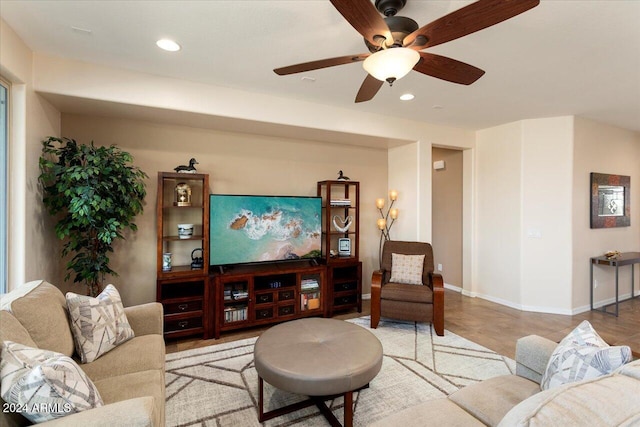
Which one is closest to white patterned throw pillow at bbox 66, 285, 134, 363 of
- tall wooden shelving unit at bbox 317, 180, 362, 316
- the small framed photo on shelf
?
tall wooden shelving unit at bbox 317, 180, 362, 316

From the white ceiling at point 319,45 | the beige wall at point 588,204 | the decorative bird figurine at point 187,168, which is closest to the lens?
the white ceiling at point 319,45

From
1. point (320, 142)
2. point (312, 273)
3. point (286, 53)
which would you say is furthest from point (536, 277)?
point (286, 53)

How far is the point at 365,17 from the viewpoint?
142 centimetres

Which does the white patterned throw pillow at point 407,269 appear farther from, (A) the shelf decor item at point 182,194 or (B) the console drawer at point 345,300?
(A) the shelf decor item at point 182,194

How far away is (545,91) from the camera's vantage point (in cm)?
319

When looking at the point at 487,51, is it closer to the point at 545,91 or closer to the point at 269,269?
the point at 545,91

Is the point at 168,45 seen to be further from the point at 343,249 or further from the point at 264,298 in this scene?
the point at 343,249

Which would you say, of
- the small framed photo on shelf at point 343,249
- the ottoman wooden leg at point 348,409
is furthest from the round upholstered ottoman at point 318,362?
the small framed photo on shelf at point 343,249

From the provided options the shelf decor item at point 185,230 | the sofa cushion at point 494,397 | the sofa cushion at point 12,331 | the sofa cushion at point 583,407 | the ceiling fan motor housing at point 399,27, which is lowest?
the sofa cushion at point 494,397

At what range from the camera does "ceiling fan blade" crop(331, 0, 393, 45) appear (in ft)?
4.35

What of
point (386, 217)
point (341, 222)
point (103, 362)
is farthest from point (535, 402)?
point (386, 217)

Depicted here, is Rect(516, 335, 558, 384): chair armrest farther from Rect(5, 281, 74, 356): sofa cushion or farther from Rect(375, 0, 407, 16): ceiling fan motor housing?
Rect(5, 281, 74, 356): sofa cushion

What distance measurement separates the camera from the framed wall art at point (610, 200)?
4.23m

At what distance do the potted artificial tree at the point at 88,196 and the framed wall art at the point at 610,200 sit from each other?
575 cm
